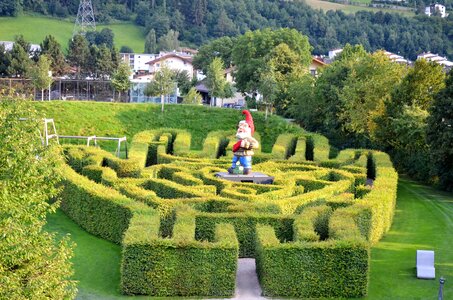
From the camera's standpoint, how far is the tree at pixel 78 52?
89938mm

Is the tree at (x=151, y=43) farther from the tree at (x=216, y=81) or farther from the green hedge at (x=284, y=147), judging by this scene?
the green hedge at (x=284, y=147)

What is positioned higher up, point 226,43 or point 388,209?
point 226,43

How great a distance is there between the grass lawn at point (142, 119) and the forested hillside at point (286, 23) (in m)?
85.1

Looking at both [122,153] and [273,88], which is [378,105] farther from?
[122,153]

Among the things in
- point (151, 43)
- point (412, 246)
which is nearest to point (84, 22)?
point (151, 43)

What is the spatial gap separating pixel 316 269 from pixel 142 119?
37.7 m

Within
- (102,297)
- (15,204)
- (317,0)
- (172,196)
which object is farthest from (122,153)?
(317,0)

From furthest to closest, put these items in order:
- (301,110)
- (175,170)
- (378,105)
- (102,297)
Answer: (301,110) → (378,105) → (175,170) → (102,297)

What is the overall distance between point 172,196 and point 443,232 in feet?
37.7

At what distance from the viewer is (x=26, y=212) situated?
1758 centimetres

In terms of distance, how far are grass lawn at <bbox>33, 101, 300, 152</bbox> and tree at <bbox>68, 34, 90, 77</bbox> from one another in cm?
3031

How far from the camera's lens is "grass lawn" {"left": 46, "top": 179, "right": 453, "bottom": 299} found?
81.0ft

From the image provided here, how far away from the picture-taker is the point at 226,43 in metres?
103

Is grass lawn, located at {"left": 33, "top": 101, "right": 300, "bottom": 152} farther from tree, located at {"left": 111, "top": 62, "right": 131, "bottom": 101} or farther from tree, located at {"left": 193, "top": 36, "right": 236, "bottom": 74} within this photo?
tree, located at {"left": 193, "top": 36, "right": 236, "bottom": 74}
